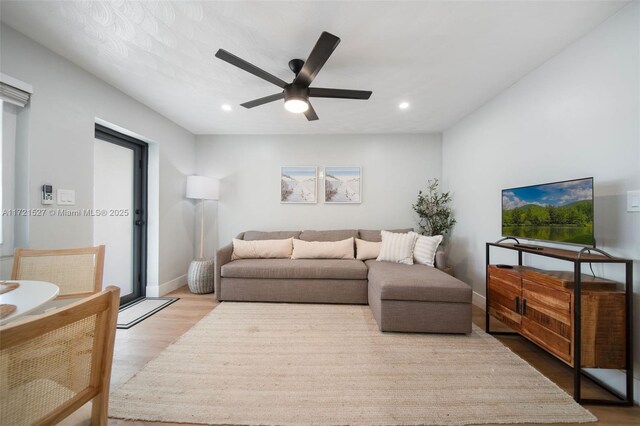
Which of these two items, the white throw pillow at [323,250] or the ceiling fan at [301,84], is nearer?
the ceiling fan at [301,84]

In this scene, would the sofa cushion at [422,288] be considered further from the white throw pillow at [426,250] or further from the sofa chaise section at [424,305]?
the white throw pillow at [426,250]

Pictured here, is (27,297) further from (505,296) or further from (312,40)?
(505,296)

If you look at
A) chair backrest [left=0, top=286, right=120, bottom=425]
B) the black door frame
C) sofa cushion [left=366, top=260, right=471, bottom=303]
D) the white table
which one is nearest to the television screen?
sofa cushion [left=366, top=260, right=471, bottom=303]

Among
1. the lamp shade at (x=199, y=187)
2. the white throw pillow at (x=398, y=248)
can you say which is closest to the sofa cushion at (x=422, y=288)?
the white throw pillow at (x=398, y=248)

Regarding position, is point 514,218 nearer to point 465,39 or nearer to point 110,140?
point 465,39

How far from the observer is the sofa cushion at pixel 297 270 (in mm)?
2840

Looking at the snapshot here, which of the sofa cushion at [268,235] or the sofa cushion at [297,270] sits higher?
the sofa cushion at [268,235]

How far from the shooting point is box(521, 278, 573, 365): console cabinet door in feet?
4.76

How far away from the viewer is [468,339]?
2076 millimetres

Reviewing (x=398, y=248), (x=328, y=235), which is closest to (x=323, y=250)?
(x=328, y=235)

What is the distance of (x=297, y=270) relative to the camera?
288 cm

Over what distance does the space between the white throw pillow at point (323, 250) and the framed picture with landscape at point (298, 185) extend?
33.5 inches

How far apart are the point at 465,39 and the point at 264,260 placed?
2998 millimetres

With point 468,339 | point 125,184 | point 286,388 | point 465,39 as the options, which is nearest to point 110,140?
point 125,184
